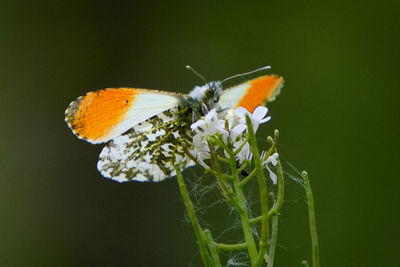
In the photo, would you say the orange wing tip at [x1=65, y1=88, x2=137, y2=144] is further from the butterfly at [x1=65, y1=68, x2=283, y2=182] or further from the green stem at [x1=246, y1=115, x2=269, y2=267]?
the green stem at [x1=246, y1=115, x2=269, y2=267]

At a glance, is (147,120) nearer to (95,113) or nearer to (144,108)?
(144,108)

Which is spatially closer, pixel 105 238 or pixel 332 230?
pixel 332 230

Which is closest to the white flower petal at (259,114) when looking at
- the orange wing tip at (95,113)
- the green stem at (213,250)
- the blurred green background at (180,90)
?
the green stem at (213,250)

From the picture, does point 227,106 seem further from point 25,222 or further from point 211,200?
point 25,222

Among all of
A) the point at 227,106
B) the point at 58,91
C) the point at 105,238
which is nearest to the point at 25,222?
the point at 105,238

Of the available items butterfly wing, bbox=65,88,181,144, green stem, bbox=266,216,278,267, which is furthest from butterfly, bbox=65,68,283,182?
green stem, bbox=266,216,278,267

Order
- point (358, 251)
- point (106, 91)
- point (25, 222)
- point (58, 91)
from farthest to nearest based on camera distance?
1. point (58, 91)
2. point (25, 222)
3. point (358, 251)
4. point (106, 91)

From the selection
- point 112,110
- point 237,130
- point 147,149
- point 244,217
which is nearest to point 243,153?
point 237,130

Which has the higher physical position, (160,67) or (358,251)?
(160,67)
